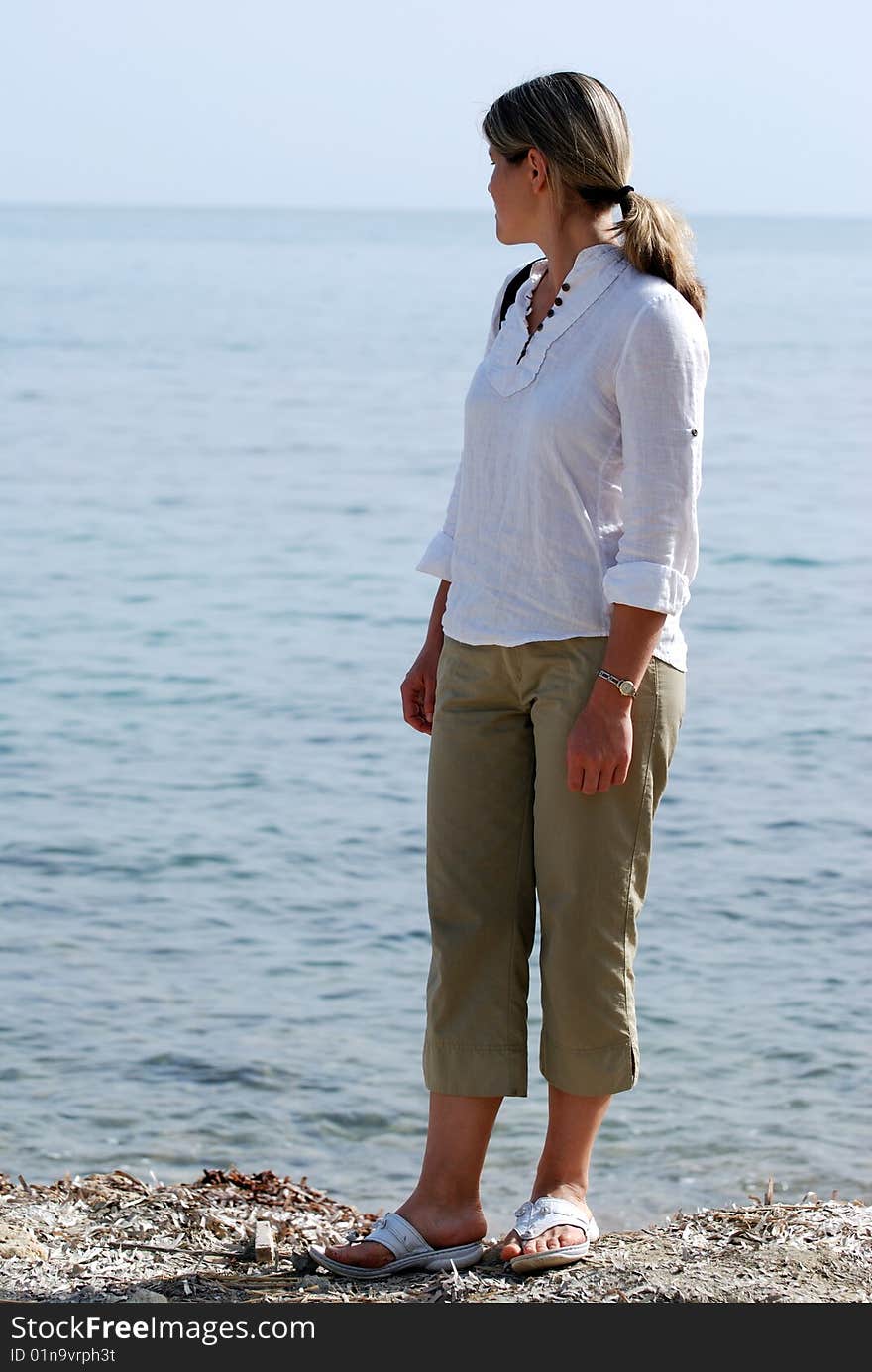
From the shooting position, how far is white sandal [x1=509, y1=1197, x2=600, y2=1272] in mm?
2619

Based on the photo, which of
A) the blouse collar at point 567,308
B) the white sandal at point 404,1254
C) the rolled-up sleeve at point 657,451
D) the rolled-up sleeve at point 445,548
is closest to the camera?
the rolled-up sleeve at point 657,451

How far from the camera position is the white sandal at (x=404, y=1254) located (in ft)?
8.77

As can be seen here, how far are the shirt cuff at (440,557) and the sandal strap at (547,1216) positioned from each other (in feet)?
3.33

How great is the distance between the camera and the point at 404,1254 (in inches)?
106

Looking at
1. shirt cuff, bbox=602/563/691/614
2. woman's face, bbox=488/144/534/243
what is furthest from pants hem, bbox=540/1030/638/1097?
woman's face, bbox=488/144/534/243

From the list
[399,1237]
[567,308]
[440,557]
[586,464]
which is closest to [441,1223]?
[399,1237]

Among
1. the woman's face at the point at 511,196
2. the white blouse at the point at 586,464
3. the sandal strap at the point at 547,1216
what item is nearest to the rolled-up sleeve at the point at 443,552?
the white blouse at the point at 586,464

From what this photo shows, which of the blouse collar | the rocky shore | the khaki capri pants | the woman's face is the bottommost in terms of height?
the rocky shore

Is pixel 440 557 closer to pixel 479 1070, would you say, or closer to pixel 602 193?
pixel 602 193

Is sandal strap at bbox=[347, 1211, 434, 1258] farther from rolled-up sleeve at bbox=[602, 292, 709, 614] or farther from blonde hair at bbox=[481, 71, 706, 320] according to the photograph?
blonde hair at bbox=[481, 71, 706, 320]

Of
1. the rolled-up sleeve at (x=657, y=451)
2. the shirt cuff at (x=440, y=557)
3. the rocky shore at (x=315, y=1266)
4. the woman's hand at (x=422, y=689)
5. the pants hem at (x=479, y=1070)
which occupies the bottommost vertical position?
the rocky shore at (x=315, y=1266)

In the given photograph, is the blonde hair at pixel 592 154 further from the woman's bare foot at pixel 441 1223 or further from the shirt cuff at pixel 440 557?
the woman's bare foot at pixel 441 1223

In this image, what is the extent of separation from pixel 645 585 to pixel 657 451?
19 centimetres

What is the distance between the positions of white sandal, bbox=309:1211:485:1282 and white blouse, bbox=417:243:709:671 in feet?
3.11
